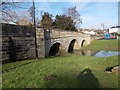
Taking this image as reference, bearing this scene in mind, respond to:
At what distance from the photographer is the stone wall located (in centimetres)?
691

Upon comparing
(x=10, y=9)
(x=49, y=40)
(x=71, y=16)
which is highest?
(x=71, y=16)

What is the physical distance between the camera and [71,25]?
34.7 meters

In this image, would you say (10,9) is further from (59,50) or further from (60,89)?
(59,50)

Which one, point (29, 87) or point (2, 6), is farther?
point (2, 6)

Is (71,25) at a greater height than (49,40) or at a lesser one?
greater

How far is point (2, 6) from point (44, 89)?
6355 mm

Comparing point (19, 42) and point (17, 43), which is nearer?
point (17, 43)

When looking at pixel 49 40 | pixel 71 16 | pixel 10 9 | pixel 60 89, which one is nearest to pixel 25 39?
pixel 10 9

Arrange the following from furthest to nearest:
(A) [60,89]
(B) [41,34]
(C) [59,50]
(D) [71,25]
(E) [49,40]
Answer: (D) [71,25], (C) [59,50], (E) [49,40], (B) [41,34], (A) [60,89]

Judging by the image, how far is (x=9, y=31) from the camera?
7.18m

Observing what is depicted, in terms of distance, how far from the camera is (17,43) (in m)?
7.80

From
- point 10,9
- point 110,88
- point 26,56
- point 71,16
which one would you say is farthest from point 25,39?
point 71,16

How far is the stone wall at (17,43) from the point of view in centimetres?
691

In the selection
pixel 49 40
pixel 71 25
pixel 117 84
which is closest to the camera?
pixel 117 84
